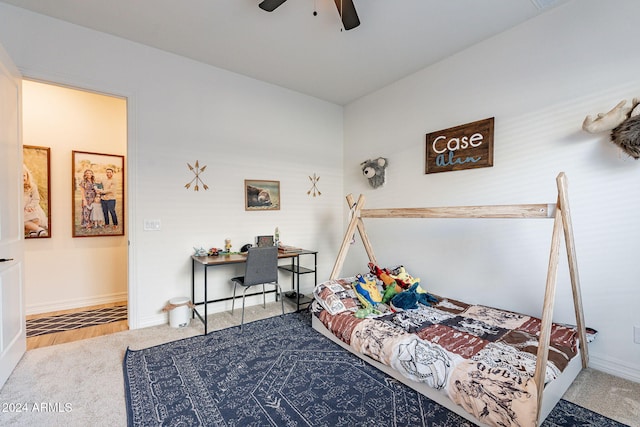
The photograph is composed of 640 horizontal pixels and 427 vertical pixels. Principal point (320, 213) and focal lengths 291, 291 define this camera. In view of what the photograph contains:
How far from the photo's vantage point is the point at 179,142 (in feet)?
10.8

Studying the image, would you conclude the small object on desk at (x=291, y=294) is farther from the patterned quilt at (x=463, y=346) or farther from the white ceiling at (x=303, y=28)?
the white ceiling at (x=303, y=28)

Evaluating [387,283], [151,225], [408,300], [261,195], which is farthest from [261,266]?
[408,300]

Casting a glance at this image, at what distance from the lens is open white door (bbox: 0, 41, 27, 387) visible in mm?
2051

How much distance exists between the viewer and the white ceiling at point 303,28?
Answer: 2.44 meters

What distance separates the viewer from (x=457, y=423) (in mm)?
1724

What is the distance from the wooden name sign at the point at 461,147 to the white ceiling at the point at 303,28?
33.8 inches

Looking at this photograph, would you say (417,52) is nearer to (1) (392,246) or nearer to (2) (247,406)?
(1) (392,246)

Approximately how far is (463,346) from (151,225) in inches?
123

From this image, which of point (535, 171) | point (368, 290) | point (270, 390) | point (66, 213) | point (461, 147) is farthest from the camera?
point (66, 213)

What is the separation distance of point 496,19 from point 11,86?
405 centimetres

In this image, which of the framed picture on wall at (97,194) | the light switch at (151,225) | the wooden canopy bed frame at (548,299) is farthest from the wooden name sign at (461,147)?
the framed picture on wall at (97,194)

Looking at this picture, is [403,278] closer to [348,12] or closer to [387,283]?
[387,283]

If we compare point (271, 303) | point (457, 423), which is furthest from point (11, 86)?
point (457, 423)

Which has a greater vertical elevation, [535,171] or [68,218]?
[535,171]
